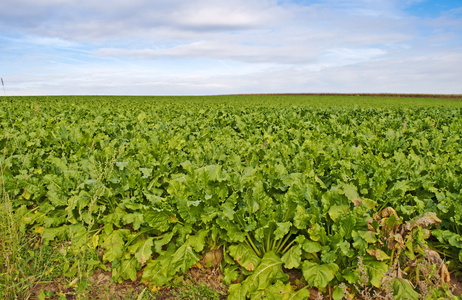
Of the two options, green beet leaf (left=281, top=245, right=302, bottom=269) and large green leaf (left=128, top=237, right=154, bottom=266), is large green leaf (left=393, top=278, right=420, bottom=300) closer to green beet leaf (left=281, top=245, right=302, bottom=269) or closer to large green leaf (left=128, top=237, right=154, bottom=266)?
green beet leaf (left=281, top=245, right=302, bottom=269)

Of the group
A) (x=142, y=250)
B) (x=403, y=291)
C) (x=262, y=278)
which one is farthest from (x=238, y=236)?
(x=403, y=291)

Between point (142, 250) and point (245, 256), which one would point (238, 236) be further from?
point (142, 250)

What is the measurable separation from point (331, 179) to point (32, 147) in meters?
6.33

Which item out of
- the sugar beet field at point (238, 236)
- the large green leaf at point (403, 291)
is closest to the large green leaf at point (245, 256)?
the sugar beet field at point (238, 236)

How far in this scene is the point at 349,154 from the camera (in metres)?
5.64

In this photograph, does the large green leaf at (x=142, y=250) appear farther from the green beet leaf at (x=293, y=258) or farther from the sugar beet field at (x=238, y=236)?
the green beet leaf at (x=293, y=258)

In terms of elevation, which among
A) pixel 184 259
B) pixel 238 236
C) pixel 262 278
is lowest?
pixel 262 278

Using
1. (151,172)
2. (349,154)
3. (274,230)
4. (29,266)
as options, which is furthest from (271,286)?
(349,154)

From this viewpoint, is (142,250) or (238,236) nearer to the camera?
(238,236)

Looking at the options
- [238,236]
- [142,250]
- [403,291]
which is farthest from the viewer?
[142,250]

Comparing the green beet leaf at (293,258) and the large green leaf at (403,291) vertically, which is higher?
the green beet leaf at (293,258)

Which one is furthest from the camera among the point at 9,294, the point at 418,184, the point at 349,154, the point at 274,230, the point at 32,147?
the point at 32,147

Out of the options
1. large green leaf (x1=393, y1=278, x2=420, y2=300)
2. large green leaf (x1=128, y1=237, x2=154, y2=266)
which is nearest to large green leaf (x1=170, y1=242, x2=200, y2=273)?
large green leaf (x1=128, y1=237, x2=154, y2=266)

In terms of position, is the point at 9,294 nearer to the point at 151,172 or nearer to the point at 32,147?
the point at 151,172
